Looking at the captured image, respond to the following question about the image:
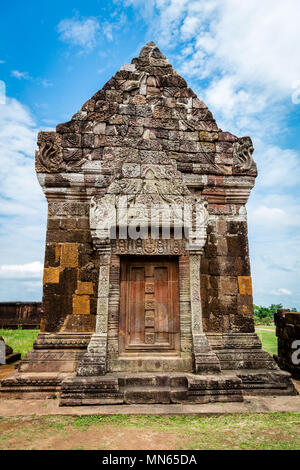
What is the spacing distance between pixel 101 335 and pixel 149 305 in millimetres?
990

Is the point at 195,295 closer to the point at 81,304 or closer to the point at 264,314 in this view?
the point at 81,304

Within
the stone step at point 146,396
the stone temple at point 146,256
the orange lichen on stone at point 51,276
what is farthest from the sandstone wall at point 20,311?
the stone step at point 146,396

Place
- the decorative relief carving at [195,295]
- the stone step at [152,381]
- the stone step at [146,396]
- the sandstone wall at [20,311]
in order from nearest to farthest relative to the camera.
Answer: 1. the stone step at [146,396]
2. the stone step at [152,381]
3. the decorative relief carving at [195,295]
4. the sandstone wall at [20,311]

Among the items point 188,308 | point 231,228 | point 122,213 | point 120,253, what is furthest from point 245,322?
point 122,213

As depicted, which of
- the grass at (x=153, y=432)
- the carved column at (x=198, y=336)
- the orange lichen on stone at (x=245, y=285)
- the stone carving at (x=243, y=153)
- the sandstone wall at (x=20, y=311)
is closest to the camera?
the grass at (x=153, y=432)

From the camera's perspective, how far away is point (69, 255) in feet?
21.0

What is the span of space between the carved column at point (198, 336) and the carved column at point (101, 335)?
4.94 feet

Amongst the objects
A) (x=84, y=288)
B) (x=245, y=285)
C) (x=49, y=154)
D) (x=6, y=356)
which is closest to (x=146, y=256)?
(x=84, y=288)

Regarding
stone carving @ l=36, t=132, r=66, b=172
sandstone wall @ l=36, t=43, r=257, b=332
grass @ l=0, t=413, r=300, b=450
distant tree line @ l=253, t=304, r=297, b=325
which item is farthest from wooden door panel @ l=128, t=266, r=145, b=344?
distant tree line @ l=253, t=304, r=297, b=325

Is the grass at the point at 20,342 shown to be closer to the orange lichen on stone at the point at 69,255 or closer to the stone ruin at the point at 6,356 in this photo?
the stone ruin at the point at 6,356

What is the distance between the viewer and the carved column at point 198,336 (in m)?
5.07

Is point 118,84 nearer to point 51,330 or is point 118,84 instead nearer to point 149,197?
point 149,197

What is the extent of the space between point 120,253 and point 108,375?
2030 millimetres
